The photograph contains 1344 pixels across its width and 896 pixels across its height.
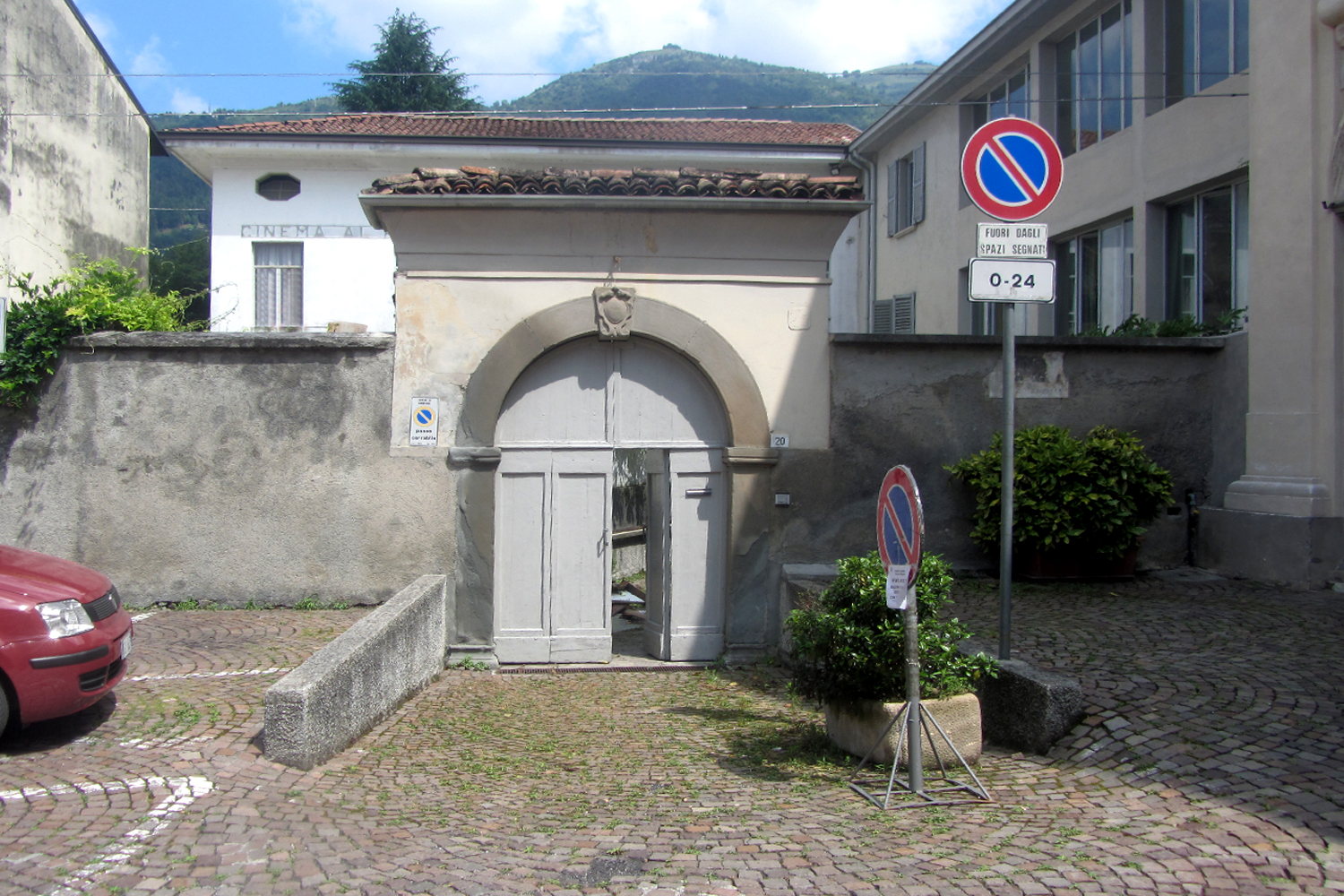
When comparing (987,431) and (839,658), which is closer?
(839,658)

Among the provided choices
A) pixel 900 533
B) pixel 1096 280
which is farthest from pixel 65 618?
pixel 1096 280

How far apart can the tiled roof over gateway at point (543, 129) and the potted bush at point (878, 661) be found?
15.2m

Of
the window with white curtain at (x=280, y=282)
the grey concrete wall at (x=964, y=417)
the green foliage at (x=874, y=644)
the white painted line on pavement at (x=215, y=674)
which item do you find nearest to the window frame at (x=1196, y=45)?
the grey concrete wall at (x=964, y=417)

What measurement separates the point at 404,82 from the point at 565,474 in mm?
33509

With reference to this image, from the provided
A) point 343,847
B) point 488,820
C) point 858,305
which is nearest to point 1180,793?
point 488,820

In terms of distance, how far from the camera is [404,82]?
1492 inches

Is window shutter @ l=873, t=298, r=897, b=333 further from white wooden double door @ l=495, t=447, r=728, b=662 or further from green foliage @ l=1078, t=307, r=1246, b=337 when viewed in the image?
white wooden double door @ l=495, t=447, r=728, b=662

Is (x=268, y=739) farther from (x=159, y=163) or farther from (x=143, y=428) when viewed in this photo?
(x=159, y=163)

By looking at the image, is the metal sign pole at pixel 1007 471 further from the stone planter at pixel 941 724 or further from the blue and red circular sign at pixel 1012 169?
the stone planter at pixel 941 724

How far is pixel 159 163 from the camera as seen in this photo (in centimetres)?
5931

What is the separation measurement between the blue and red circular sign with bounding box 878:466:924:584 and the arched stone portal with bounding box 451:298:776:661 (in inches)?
144

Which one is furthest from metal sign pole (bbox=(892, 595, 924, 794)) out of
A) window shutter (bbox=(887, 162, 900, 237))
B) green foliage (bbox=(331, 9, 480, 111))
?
green foliage (bbox=(331, 9, 480, 111))

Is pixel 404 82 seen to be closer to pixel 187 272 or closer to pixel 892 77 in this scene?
pixel 187 272

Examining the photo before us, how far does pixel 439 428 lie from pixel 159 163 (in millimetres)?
60260
